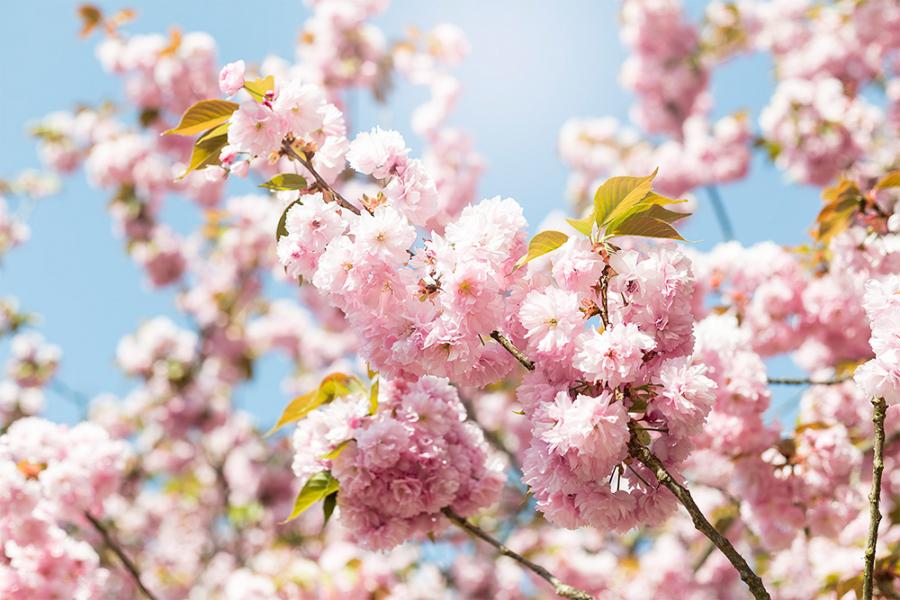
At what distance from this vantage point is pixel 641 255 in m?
1.44

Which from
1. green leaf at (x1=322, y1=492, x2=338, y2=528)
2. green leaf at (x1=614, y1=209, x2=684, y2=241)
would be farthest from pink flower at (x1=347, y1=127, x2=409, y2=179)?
green leaf at (x1=322, y1=492, x2=338, y2=528)

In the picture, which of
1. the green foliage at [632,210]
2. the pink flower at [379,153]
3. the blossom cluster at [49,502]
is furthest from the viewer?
the blossom cluster at [49,502]

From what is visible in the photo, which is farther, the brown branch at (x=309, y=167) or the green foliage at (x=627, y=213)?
the brown branch at (x=309, y=167)

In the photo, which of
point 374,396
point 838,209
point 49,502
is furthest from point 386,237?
point 49,502

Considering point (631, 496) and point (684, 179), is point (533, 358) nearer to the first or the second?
point (631, 496)

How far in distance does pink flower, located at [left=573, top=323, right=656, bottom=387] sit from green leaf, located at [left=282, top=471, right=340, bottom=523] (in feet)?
2.90

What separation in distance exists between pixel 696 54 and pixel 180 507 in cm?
713


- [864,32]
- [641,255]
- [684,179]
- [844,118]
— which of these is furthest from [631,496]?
[684,179]

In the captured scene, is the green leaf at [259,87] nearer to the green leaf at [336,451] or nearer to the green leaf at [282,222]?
the green leaf at [282,222]

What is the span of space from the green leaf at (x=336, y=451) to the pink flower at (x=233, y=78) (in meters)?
0.86

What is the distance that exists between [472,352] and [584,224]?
12.5 inches

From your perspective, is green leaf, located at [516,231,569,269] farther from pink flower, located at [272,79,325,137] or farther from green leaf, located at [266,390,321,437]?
green leaf, located at [266,390,321,437]

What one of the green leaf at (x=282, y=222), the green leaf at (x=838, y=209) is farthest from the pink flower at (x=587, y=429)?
the green leaf at (x=838, y=209)

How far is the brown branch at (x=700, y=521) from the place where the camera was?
1312 millimetres
